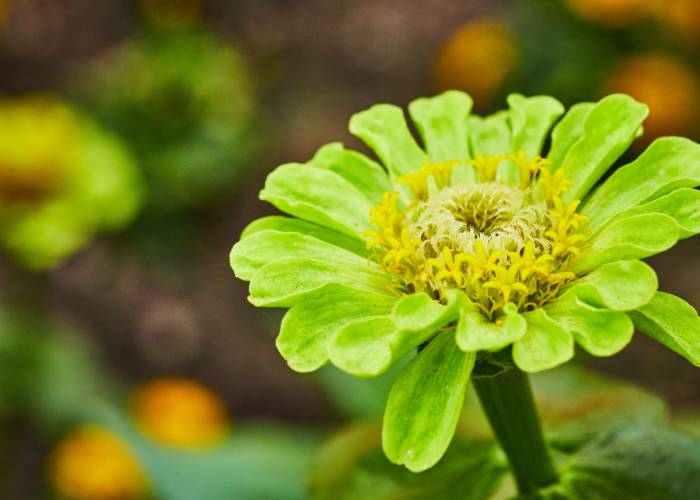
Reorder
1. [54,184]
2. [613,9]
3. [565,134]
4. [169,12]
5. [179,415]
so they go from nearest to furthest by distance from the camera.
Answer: [565,134], [179,415], [54,184], [613,9], [169,12]

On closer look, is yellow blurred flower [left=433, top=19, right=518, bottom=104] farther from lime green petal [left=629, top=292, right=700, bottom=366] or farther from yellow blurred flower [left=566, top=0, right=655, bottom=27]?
lime green petal [left=629, top=292, right=700, bottom=366]

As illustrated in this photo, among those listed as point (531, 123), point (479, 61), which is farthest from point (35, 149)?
point (531, 123)

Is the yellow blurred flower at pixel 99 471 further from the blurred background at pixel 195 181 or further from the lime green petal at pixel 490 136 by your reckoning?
the lime green petal at pixel 490 136

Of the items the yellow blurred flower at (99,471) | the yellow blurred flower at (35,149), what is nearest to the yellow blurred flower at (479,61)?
the yellow blurred flower at (35,149)

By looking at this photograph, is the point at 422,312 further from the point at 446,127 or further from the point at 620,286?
the point at 446,127

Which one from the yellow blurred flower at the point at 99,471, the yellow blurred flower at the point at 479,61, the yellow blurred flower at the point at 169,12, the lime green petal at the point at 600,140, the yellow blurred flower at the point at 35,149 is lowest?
the lime green petal at the point at 600,140

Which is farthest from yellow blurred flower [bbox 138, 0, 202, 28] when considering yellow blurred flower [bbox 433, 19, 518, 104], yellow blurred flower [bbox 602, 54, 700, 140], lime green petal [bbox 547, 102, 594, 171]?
lime green petal [bbox 547, 102, 594, 171]
